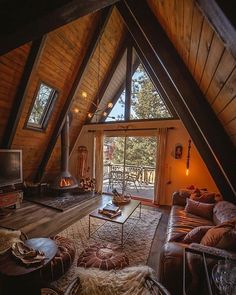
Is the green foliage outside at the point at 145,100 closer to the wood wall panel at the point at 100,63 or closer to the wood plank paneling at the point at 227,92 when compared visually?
the wood wall panel at the point at 100,63

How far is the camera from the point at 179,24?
5.50 feet

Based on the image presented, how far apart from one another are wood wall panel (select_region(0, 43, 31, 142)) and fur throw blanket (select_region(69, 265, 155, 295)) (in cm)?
362

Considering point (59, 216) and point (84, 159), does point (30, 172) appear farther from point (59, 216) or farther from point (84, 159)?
point (59, 216)

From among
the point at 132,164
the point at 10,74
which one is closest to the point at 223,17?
the point at 10,74

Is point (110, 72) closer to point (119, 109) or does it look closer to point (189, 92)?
point (119, 109)

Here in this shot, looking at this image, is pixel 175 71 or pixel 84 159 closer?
pixel 175 71

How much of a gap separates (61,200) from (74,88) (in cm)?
325

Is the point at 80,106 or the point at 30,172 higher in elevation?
the point at 80,106

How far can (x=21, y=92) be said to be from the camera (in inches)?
143

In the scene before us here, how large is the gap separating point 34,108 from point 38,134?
775 millimetres

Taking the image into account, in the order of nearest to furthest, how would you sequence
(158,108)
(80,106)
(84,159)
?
(158,108) < (80,106) < (84,159)

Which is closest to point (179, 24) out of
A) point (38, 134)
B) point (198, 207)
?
point (198, 207)

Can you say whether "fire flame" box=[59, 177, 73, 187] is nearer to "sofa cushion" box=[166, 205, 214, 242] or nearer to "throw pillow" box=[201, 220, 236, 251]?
"sofa cushion" box=[166, 205, 214, 242]

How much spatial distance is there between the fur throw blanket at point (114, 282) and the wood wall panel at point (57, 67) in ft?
12.4
